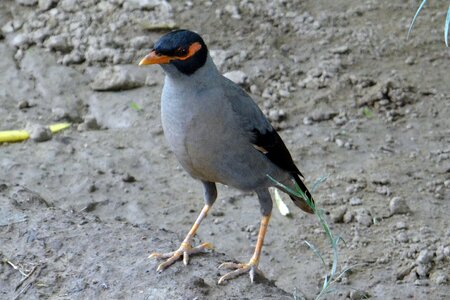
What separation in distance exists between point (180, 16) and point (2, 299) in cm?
453

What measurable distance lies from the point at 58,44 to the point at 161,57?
3.82m

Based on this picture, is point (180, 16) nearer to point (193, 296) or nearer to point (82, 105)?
point (82, 105)

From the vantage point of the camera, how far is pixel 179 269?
4715 millimetres

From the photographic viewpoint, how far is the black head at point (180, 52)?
468 cm

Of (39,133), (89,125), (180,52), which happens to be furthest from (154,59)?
(89,125)

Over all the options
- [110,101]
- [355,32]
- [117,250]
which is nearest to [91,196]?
[110,101]

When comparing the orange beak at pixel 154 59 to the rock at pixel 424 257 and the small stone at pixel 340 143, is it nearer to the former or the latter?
the rock at pixel 424 257

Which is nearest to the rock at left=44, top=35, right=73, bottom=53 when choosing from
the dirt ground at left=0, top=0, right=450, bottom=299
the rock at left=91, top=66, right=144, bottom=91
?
the dirt ground at left=0, top=0, right=450, bottom=299

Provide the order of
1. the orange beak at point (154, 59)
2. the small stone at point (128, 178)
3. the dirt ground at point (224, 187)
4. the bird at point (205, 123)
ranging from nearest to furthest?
the orange beak at point (154, 59), the bird at point (205, 123), the dirt ground at point (224, 187), the small stone at point (128, 178)

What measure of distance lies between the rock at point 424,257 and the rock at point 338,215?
705 millimetres

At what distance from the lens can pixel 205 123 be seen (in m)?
4.81

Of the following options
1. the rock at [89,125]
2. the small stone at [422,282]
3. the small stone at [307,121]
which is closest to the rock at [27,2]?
the rock at [89,125]

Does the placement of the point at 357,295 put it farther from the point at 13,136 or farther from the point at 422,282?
the point at 13,136

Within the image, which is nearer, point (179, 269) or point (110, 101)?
point (179, 269)
